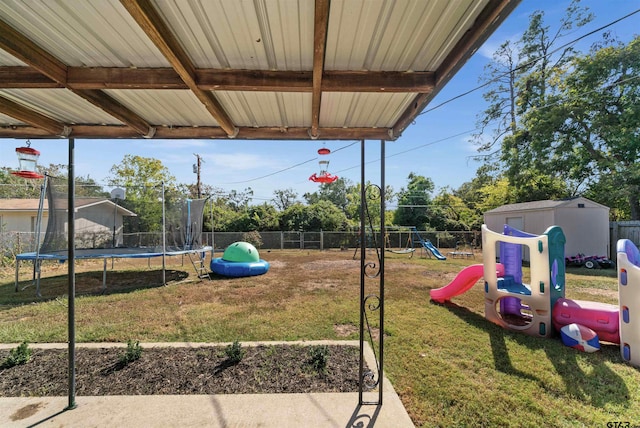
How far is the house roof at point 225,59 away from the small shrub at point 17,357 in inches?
80.9

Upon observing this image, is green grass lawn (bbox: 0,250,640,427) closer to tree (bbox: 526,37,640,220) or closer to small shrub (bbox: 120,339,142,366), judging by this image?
small shrub (bbox: 120,339,142,366)

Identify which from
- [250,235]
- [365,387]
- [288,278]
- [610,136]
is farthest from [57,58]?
[610,136]

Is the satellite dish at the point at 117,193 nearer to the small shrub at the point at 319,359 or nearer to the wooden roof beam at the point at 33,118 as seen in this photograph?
the wooden roof beam at the point at 33,118

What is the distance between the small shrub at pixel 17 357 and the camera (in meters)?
2.69

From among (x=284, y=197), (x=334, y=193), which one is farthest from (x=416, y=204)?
(x=284, y=197)

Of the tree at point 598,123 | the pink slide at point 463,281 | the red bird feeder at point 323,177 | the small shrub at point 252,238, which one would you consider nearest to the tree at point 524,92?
the tree at point 598,123

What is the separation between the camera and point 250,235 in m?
16.0

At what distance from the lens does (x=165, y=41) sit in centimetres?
130

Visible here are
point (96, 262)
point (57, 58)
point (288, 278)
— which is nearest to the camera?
point (57, 58)

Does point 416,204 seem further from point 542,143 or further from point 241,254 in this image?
point 241,254

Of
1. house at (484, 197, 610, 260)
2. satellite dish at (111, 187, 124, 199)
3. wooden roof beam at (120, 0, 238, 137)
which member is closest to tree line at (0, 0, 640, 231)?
satellite dish at (111, 187, 124, 199)

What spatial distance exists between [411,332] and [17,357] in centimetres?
429

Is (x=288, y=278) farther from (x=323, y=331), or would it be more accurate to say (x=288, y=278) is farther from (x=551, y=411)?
(x=551, y=411)

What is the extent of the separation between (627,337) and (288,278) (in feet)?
20.2
